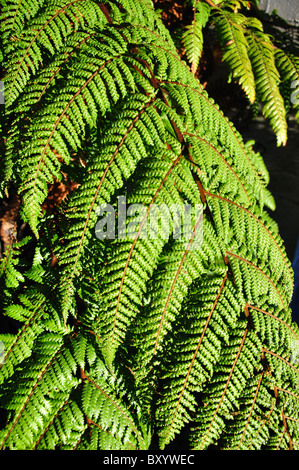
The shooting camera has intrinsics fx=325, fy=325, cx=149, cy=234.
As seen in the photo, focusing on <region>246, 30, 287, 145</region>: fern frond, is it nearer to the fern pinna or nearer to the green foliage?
the green foliage

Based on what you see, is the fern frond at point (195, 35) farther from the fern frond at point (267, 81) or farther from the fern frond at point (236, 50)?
the fern frond at point (267, 81)

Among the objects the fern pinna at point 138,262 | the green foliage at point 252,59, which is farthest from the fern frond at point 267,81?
the fern pinna at point 138,262

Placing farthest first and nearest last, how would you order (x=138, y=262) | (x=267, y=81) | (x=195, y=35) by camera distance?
1. (x=195, y=35)
2. (x=267, y=81)
3. (x=138, y=262)

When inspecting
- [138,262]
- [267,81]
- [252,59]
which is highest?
[252,59]

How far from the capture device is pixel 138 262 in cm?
101

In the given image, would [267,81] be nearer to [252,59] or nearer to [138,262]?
[252,59]

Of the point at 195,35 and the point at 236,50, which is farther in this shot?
the point at 195,35

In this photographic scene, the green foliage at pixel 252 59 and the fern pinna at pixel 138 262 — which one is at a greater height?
the green foliage at pixel 252 59

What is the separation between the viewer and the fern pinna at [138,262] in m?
1.03

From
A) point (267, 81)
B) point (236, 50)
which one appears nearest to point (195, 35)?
point (236, 50)

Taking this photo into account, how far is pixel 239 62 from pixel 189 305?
1.05m

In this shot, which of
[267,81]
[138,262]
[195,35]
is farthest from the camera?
[195,35]

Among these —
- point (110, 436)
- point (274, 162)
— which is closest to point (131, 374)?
point (110, 436)

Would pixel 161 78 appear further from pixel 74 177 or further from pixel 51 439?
pixel 51 439
